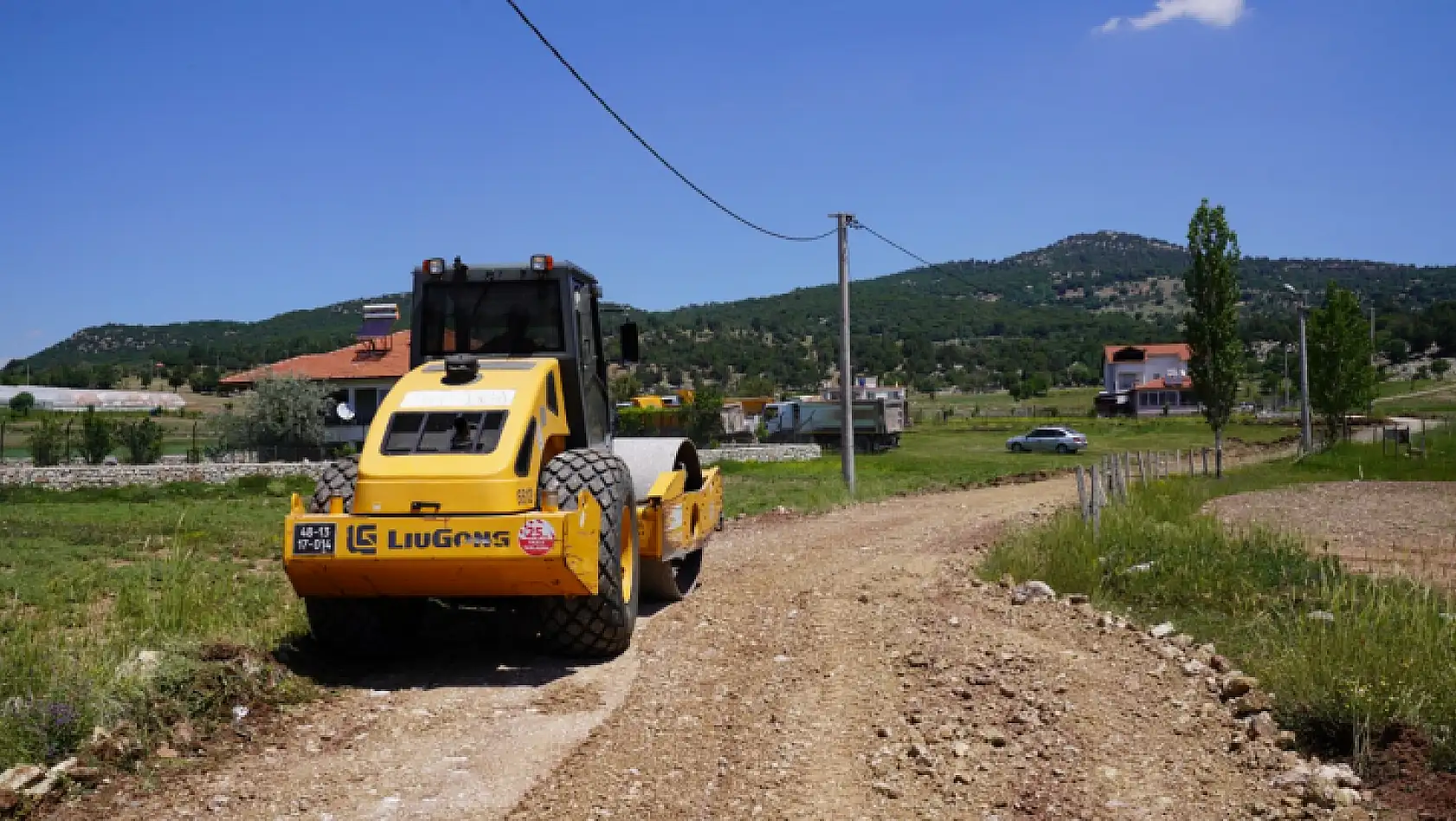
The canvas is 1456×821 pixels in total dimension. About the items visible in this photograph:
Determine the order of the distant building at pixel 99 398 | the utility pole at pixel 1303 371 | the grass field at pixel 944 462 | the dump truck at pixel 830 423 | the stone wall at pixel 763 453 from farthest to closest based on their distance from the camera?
the distant building at pixel 99 398 < the dump truck at pixel 830 423 < the stone wall at pixel 763 453 < the utility pole at pixel 1303 371 < the grass field at pixel 944 462

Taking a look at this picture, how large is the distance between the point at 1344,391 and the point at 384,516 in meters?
47.4

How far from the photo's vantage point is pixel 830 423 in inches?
2249

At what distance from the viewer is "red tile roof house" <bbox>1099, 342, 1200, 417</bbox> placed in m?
100

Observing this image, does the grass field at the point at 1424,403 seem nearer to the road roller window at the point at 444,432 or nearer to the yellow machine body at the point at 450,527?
the yellow machine body at the point at 450,527

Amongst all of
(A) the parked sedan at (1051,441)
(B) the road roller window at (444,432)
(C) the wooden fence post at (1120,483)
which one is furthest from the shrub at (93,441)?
(A) the parked sedan at (1051,441)

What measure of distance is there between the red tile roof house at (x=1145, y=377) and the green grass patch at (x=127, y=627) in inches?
3604

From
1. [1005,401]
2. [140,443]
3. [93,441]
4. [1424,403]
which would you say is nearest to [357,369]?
[140,443]

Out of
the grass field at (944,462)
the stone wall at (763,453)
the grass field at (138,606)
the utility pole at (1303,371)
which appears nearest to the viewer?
the grass field at (138,606)

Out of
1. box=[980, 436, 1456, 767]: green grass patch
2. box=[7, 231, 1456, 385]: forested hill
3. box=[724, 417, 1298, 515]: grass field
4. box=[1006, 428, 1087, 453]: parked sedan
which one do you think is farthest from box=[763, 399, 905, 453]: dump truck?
box=[7, 231, 1456, 385]: forested hill

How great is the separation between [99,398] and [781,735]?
89.0 metres

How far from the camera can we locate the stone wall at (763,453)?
4647 cm

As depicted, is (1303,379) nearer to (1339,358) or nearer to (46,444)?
(1339,358)

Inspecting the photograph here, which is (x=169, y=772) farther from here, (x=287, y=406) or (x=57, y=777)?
(x=287, y=406)

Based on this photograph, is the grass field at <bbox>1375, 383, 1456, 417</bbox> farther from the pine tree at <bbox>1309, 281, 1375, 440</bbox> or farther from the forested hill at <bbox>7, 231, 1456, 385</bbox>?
the forested hill at <bbox>7, 231, 1456, 385</bbox>
